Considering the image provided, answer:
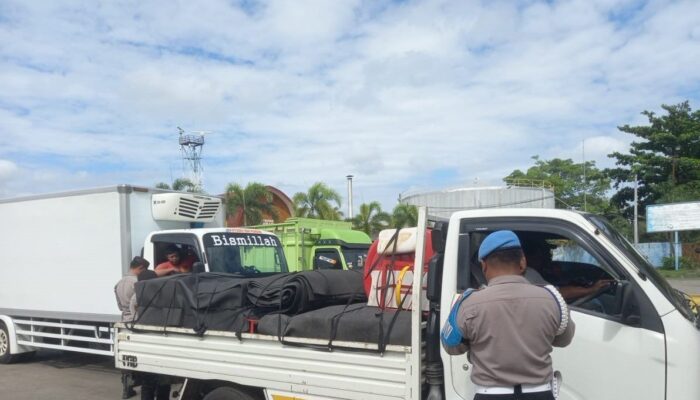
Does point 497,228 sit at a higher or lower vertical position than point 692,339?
higher

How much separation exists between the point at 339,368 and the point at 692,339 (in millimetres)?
2073

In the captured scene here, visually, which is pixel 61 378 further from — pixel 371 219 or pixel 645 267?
pixel 371 219

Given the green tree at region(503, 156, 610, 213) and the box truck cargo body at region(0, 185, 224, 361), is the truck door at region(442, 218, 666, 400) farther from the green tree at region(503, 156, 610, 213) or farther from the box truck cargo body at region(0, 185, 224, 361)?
the green tree at region(503, 156, 610, 213)

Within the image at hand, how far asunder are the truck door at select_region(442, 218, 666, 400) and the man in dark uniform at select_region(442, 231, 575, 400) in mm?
681

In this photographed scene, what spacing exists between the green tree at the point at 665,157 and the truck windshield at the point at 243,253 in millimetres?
32268

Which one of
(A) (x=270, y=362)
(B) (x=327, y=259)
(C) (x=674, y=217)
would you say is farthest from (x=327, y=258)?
(C) (x=674, y=217)

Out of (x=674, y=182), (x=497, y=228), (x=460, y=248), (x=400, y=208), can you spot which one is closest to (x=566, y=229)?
(x=497, y=228)

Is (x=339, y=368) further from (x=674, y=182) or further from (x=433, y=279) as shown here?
(x=674, y=182)

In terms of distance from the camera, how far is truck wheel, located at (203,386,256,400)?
4461 mm

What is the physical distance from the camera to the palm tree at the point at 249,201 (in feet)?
87.1

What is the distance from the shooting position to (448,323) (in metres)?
2.94

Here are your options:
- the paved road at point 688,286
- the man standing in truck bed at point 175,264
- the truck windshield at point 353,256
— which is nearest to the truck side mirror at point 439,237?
the man standing in truck bed at point 175,264

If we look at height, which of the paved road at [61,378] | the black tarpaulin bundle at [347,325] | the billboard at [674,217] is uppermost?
the black tarpaulin bundle at [347,325]

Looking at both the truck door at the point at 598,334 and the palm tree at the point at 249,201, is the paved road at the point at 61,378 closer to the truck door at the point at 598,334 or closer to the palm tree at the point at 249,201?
the truck door at the point at 598,334
